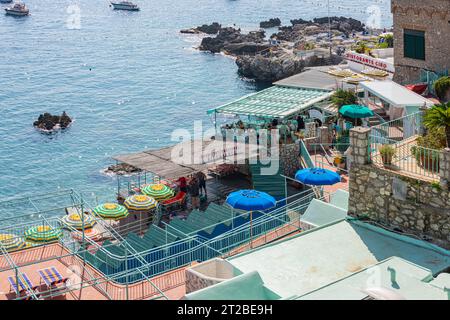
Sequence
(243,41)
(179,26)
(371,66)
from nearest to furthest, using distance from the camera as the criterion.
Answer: (371,66) → (243,41) → (179,26)

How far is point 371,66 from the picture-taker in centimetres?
5128

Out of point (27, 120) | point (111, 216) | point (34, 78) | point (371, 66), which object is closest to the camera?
point (111, 216)

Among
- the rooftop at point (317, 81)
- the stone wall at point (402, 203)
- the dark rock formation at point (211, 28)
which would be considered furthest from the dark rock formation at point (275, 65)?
the stone wall at point (402, 203)

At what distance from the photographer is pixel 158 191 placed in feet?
126

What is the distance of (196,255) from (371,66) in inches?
1058

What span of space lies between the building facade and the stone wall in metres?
20.2

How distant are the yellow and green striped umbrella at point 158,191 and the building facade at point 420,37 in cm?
1542

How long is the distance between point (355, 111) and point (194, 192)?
9.30 m

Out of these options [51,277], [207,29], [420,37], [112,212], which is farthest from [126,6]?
[51,277]

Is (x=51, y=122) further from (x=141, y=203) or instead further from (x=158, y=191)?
(x=141, y=203)

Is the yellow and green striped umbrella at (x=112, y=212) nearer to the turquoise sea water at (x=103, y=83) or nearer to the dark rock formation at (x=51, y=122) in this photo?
the turquoise sea water at (x=103, y=83)

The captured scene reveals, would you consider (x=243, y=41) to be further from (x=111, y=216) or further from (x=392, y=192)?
(x=392, y=192)

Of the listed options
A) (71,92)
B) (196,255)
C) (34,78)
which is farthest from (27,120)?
(196,255)

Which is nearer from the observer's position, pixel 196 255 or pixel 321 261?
pixel 321 261
